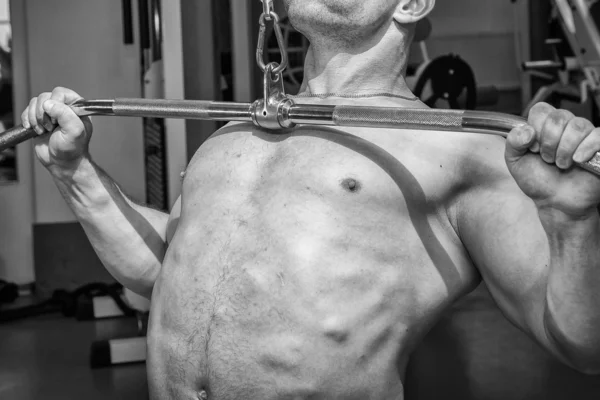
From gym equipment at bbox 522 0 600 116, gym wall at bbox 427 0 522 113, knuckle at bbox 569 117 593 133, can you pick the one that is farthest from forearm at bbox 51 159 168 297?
gym wall at bbox 427 0 522 113

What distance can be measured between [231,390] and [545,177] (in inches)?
22.3

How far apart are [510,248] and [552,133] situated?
0.28 m

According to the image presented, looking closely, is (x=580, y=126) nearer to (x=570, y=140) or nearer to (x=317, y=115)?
(x=570, y=140)

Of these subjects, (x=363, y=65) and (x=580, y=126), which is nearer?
(x=580, y=126)

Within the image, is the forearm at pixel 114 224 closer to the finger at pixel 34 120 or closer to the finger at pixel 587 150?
the finger at pixel 34 120

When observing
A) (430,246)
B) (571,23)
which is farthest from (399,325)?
(571,23)

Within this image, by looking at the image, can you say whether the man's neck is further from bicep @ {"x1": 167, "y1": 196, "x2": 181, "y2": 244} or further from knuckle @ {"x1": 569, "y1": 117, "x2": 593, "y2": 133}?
knuckle @ {"x1": 569, "y1": 117, "x2": 593, "y2": 133}

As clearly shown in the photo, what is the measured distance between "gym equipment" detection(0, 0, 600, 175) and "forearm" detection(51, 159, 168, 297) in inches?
4.7

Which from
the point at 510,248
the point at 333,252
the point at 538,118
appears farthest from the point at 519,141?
the point at 333,252

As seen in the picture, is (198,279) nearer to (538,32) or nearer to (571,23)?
(571,23)

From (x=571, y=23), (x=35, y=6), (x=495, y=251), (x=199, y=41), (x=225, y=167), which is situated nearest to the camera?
(x=495, y=251)

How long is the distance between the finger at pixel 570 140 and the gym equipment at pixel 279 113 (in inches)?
3.1

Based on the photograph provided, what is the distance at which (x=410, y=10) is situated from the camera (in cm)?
144

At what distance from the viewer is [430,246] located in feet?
4.30
